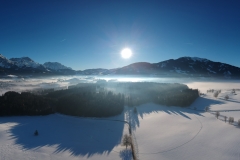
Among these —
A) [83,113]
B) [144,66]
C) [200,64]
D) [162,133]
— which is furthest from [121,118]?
[200,64]

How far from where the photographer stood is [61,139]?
12.7 metres

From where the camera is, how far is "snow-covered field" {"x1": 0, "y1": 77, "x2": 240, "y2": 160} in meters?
10.4

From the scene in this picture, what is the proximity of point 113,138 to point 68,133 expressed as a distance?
4.24m

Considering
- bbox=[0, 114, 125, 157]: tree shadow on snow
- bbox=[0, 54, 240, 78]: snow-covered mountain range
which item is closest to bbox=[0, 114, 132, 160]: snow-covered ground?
bbox=[0, 114, 125, 157]: tree shadow on snow

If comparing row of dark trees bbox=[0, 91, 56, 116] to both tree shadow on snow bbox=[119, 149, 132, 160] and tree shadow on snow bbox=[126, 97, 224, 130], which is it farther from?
tree shadow on snow bbox=[119, 149, 132, 160]

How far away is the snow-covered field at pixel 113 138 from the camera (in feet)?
34.0

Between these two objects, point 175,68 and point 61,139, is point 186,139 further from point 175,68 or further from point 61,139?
point 175,68

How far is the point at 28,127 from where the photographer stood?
15.0m

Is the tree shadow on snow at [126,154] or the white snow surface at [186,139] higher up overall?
the white snow surface at [186,139]

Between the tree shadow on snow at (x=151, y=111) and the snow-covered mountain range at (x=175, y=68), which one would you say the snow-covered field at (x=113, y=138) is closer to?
the tree shadow on snow at (x=151, y=111)

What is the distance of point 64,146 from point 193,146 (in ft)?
31.4

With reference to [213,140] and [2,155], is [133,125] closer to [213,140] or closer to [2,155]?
[213,140]

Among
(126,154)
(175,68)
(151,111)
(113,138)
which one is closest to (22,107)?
(113,138)

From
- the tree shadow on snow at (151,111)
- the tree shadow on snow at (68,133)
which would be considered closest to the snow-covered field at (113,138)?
the tree shadow on snow at (68,133)
